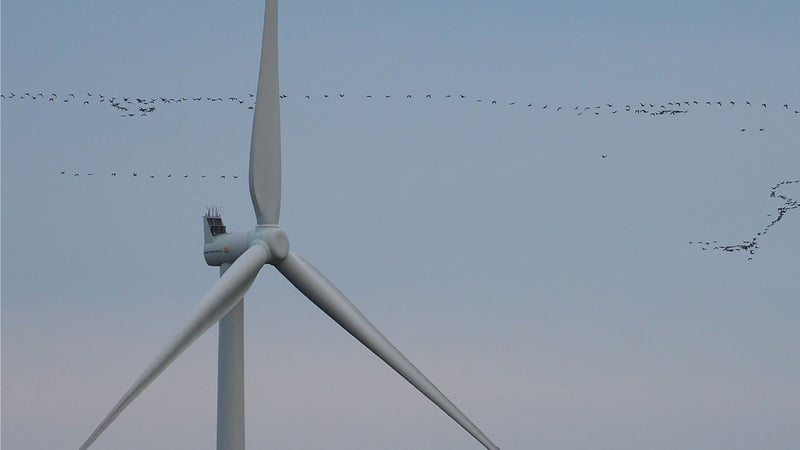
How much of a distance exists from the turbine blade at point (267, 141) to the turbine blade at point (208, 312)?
2401 millimetres

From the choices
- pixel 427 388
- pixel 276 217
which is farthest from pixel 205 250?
pixel 427 388

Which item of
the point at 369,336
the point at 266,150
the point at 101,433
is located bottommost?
the point at 101,433

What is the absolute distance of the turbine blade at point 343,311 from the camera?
9531cm

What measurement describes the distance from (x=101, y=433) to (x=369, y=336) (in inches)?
544

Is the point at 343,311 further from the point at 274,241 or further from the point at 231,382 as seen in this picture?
the point at 231,382

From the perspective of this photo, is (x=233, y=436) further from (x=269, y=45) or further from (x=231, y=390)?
(x=269, y=45)

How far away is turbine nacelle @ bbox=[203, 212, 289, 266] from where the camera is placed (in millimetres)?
94375

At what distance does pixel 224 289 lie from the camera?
92.1 metres

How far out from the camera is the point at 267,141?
3802 inches

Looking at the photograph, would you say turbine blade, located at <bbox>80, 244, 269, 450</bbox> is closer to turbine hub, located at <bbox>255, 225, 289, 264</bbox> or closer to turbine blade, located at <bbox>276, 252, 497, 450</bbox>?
turbine hub, located at <bbox>255, 225, 289, 264</bbox>

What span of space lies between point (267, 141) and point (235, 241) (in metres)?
5.05

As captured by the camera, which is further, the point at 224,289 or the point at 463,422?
the point at 463,422

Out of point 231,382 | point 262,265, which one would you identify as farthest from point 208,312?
point 231,382

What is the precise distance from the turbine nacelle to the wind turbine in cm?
5
